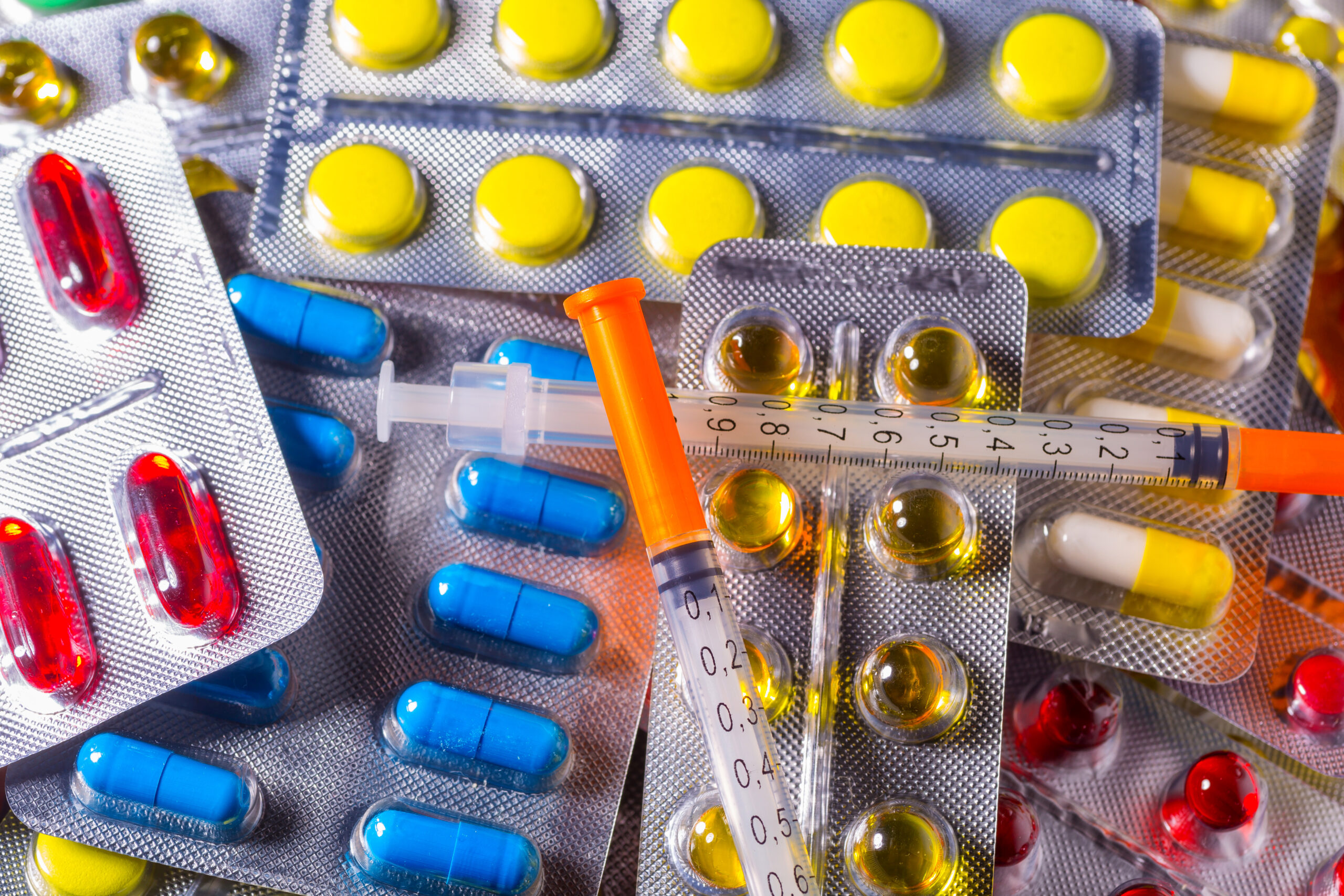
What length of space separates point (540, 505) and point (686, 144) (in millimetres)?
397

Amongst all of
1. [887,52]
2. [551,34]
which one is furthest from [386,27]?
[887,52]

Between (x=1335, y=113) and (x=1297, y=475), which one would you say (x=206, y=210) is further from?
(x=1335, y=113)

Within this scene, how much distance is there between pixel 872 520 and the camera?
0.94 meters

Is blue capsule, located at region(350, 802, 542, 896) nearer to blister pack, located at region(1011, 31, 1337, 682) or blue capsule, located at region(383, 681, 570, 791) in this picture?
blue capsule, located at region(383, 681, 570, 791)

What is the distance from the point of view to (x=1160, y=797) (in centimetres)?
104

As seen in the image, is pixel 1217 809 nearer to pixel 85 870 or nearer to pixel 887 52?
pixel 887 52

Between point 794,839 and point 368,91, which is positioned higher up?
point 368,91

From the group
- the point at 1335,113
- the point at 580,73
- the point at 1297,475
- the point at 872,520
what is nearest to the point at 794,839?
the point at 872,520

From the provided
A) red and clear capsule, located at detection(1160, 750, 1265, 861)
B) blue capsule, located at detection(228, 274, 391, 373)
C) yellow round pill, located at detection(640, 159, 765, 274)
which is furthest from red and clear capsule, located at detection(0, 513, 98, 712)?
red and clear capsule, located at detection(1160, 750, 1265, 861)

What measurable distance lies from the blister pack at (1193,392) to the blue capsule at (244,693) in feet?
2.27

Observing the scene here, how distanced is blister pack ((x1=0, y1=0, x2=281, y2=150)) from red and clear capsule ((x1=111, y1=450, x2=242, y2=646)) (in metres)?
0.44

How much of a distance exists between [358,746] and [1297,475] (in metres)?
0.87

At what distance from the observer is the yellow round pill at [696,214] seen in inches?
41.1

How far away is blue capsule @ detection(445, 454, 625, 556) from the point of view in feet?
3.32
